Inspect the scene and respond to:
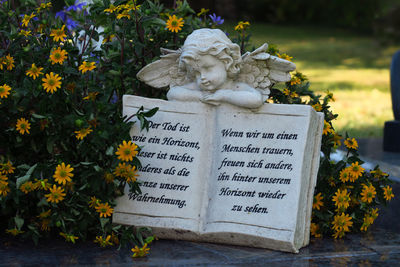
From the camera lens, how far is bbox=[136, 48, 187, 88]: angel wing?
381 centimetres

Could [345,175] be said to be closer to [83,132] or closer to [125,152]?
[125,152]

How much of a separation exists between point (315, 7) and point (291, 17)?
907 millimetres

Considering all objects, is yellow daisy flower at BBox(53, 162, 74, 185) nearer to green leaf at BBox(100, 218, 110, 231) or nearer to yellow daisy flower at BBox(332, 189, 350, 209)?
green leaf at BBox(100, 218, 110, 231)

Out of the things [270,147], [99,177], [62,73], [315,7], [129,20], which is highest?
[315,7]

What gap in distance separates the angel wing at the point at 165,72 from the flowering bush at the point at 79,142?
0.15 m

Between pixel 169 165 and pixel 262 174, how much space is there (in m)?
0.53

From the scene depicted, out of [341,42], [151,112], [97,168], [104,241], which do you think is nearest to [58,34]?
[151,112]

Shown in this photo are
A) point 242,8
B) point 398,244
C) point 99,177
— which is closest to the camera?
point 99,177

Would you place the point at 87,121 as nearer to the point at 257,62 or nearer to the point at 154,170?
the point at 154,170

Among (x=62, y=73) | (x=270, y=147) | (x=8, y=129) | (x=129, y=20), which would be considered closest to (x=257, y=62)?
(x=270, y=147)

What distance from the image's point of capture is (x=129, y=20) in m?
3.93

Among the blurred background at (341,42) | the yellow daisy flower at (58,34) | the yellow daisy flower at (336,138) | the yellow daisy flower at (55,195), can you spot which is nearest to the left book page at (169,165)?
the yellow daisy flower at (55,195)

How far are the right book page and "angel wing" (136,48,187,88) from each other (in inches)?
14.3

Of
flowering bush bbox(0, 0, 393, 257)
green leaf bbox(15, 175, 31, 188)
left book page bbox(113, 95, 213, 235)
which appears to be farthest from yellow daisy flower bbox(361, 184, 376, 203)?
green leaf bbox(15, 175, 31, 188)
